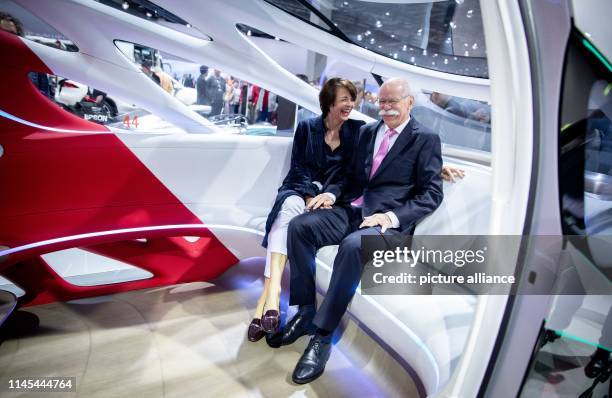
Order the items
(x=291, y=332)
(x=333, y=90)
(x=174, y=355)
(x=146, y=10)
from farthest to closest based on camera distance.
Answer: (x=146, y=10) → (x=333, y=90) → (x=291, y=332) → (x=174, y=355)

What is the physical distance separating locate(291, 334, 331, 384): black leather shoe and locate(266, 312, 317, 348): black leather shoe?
0.52ft

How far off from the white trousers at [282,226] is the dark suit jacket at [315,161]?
0.10 m

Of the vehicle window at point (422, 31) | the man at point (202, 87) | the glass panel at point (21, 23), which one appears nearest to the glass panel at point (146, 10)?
the glass panel at point (21, 23)

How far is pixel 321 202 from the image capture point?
2.15 m

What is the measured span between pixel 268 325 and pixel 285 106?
491cm

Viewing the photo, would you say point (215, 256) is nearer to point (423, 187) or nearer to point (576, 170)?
point (423, 187)

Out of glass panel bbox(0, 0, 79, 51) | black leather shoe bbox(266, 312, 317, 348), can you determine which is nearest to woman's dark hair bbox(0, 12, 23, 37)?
glass panel bbox(0, 0, 79, 51)

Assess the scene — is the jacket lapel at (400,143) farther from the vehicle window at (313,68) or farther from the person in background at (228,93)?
the person in background at (228,93)

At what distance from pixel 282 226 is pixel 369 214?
1.49 feet

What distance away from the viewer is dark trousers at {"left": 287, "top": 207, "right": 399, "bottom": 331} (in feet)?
5.92

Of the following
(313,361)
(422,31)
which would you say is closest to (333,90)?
(313,361)

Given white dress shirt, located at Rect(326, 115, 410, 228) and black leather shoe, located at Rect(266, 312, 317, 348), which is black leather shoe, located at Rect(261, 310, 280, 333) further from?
white dress shirt, located at Rect(326, 115, 410, 228)

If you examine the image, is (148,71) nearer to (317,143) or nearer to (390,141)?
(317,143)

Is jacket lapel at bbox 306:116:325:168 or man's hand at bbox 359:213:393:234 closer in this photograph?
man's hand at bbox 359:213:393:234
